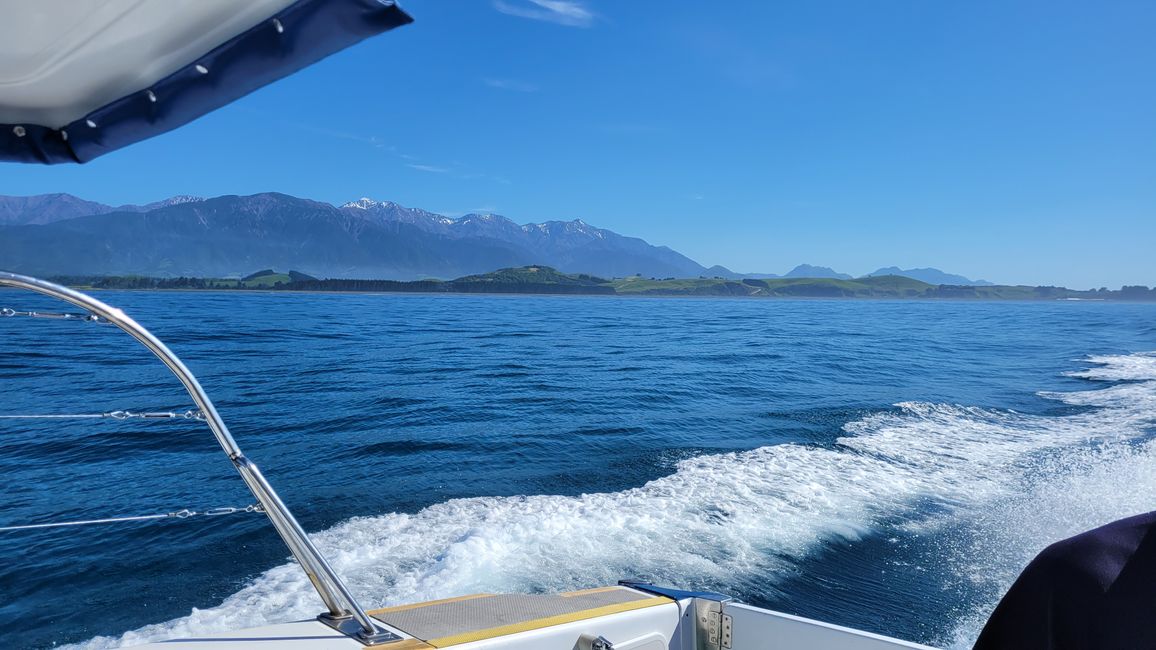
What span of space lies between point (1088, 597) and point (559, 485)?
665 centimetres

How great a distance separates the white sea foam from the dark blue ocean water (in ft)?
0.10

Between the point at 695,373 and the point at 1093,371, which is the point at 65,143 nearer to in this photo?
the point at 695,373

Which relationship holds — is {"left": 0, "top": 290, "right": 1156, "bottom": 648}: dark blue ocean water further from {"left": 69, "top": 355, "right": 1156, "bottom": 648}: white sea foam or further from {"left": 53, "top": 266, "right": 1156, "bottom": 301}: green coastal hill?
{"left": 53, "top": 266, "right": 1156, "bottom": 301}: green coastal hill

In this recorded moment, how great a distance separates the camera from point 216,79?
2.18 m

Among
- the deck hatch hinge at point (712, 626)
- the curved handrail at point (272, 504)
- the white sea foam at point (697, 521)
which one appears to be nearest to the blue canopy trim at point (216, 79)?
the curved handrail at point (272, 504)

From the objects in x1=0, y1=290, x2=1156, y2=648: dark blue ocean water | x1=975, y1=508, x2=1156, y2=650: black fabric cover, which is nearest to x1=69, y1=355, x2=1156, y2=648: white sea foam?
x1=0, y1=290, x2=1156, y2=648: dark blue ocean water

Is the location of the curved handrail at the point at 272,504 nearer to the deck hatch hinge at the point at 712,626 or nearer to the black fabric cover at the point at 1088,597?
the deck hatch hinge at the point at 712,626

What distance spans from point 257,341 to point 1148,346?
3396 cm

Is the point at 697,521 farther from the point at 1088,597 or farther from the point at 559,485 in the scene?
the point at 1088,597

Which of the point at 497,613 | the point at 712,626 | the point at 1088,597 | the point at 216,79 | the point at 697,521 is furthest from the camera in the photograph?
the point at 697,521

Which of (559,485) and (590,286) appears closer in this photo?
(559,485)

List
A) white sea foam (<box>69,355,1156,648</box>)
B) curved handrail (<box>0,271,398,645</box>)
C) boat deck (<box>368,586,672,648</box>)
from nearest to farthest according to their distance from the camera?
curved handrail (<box>0,271,398,645</box>) < boat deck (<box>368,586,672,648</box>) < white sea foam (<box>69,355,1156,648</box>)

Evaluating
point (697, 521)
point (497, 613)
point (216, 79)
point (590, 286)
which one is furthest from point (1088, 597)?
point (590, 286)

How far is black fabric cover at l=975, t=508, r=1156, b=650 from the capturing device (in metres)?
0.78
